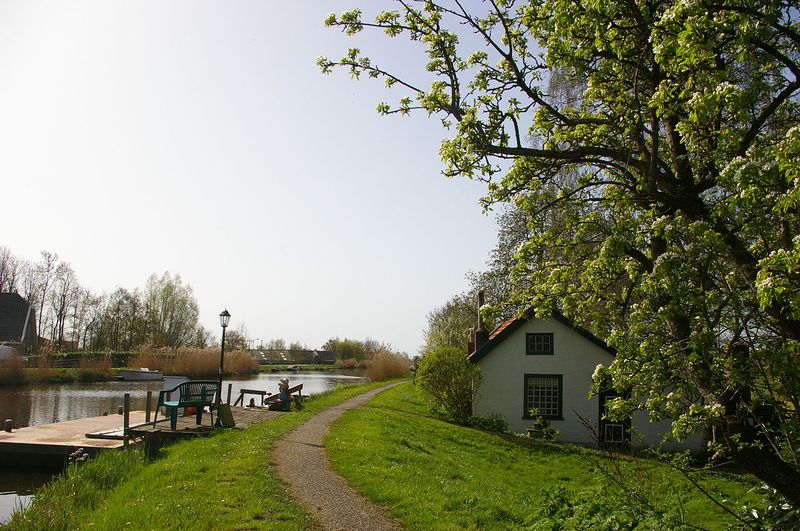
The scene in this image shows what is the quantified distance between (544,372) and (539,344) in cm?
103

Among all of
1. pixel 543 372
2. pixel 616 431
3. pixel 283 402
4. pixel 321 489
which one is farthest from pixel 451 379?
pixel 321 489

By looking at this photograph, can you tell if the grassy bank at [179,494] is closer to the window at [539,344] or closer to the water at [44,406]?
the water at [44,406]

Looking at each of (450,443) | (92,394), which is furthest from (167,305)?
(450,443)

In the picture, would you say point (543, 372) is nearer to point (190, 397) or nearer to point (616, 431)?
point (616, 431)

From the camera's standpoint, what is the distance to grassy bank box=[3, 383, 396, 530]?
301 inches

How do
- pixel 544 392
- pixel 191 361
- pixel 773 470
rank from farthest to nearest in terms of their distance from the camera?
pixel 191 361, pixel 544 392, pixel 773 470

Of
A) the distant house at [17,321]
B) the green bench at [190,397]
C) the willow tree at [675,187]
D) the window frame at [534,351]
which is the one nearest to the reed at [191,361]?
the distant house at [17,321]

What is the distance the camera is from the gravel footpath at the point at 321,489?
26.1 feet

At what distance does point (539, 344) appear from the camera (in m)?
22.1

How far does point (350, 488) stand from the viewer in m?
9.52

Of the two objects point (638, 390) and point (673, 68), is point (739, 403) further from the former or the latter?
point (673, 68)

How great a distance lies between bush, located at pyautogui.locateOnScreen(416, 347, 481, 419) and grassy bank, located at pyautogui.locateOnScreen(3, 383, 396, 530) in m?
9.27

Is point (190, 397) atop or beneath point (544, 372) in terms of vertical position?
beneath

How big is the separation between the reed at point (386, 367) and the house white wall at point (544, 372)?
23463mm
